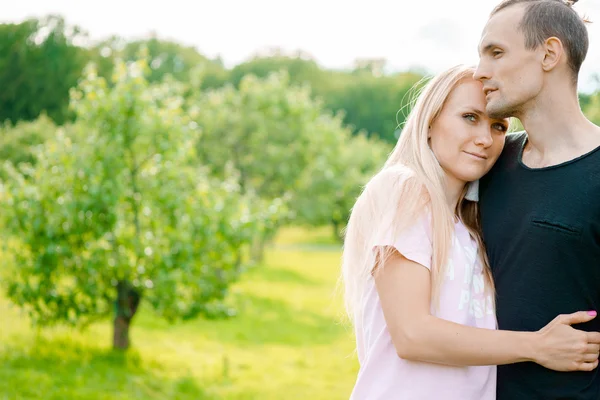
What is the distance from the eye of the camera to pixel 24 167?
927 centimetres

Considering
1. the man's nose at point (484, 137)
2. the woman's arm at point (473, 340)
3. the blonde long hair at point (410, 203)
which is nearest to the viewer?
the woman's arm at point (473, 340)

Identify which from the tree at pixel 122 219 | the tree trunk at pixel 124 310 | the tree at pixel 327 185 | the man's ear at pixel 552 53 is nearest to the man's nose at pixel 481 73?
the man's ear at pixel 552 53

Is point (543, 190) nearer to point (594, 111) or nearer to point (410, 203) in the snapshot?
point (410, 203)

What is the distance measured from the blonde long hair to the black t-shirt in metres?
0.16

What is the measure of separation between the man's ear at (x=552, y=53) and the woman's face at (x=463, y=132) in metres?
0.28

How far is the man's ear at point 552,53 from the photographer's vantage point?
9.05ft

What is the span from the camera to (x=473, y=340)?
260 centimetres

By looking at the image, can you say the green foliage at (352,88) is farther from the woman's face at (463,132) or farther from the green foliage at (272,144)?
the woman's face at (463,132)

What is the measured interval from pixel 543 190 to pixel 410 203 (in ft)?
1.67

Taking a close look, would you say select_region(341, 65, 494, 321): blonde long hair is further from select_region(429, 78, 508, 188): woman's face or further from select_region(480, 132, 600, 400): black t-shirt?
select_region(480, 132, 600, 400): black t-shirt

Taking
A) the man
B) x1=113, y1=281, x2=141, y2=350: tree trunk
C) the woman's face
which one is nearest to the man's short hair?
the man

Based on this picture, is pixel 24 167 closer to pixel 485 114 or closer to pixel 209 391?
pixel 209 391

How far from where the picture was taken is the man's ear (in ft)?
9.05

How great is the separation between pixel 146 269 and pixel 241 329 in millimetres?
5273
